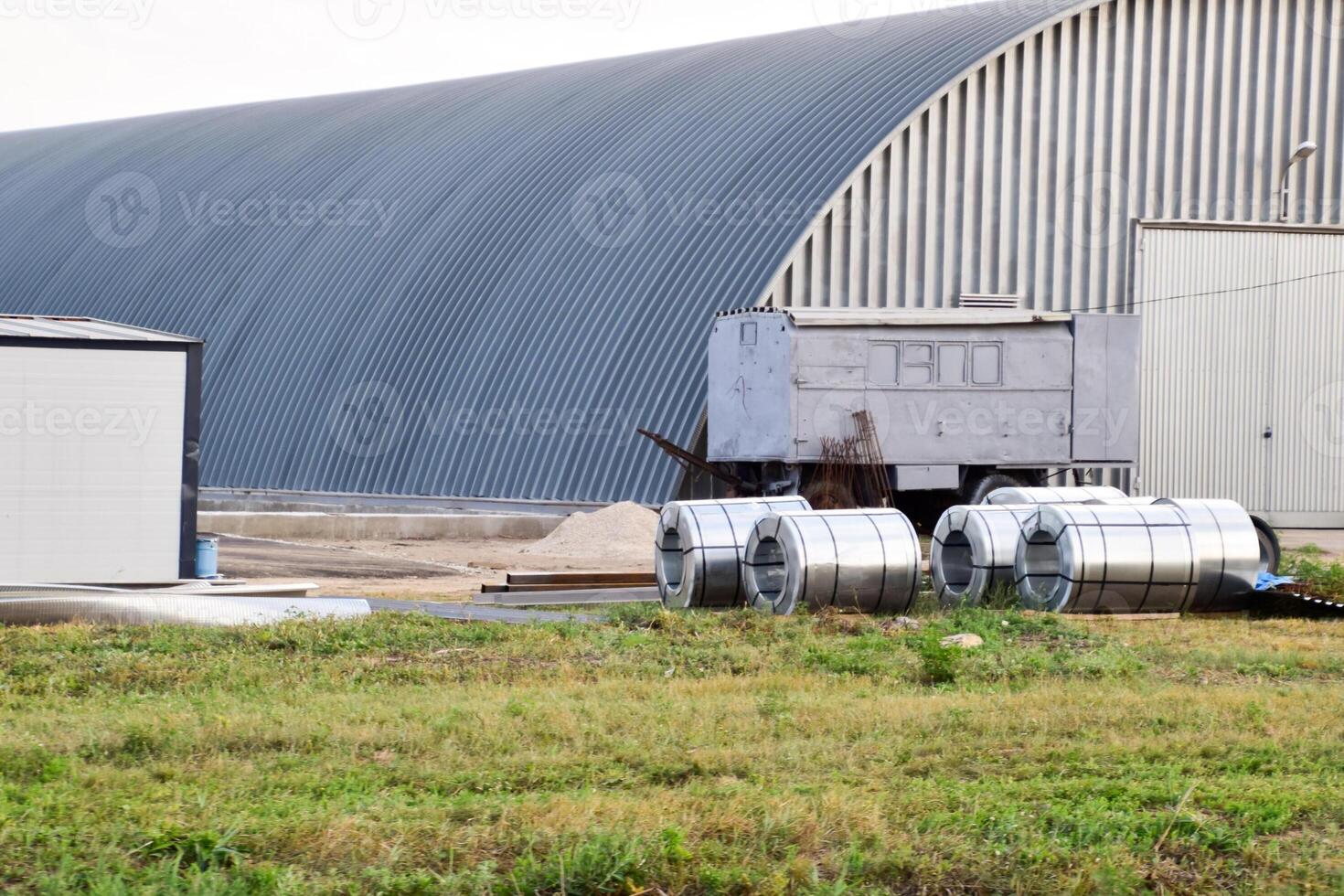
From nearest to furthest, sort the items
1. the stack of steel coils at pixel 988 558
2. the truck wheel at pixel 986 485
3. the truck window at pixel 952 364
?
the stack of steel coils at pixel 988 558, the truck window at pixel 952 364, the truck wheel at pixel 986 485

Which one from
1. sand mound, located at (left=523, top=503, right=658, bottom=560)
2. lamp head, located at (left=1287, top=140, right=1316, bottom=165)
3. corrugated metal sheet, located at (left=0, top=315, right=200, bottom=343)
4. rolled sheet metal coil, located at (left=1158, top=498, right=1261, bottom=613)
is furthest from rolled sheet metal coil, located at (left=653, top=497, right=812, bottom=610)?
lamp head, located at (left=1287, top=140, right=1316, bottom=165)

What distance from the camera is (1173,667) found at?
11.7m

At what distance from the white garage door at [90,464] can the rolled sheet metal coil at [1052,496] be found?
9.13 m

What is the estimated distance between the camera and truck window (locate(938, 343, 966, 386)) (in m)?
24.8

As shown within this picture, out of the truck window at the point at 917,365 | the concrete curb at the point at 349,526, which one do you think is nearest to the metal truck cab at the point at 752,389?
the truck window at the point at 917,365

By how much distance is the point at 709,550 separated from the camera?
1553 centimetres

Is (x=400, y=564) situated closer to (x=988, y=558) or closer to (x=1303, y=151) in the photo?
(x=988, y=558)

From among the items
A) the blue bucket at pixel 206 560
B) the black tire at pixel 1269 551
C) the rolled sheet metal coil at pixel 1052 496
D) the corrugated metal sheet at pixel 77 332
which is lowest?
the blue bucket at pixel 206 560

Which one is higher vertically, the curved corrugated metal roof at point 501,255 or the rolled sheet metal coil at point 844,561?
the curved corrugated metal roof at point 501,255

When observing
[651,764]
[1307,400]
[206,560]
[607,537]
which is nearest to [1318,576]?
[607,537]

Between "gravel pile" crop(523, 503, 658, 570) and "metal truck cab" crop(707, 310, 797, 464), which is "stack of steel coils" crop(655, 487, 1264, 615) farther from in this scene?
"metal truck cab" crop(707, 310, 797, 464)

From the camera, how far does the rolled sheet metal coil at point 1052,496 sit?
1825 centimetres

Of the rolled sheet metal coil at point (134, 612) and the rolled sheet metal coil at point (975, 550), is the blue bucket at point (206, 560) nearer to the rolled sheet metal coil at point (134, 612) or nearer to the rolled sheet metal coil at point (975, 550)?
the rolled sheet metal coil at point (134, 612)

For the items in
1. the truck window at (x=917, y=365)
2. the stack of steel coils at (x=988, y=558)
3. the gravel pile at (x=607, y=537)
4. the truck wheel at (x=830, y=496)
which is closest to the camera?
the stack of steel coils at (x=988, y=558)
